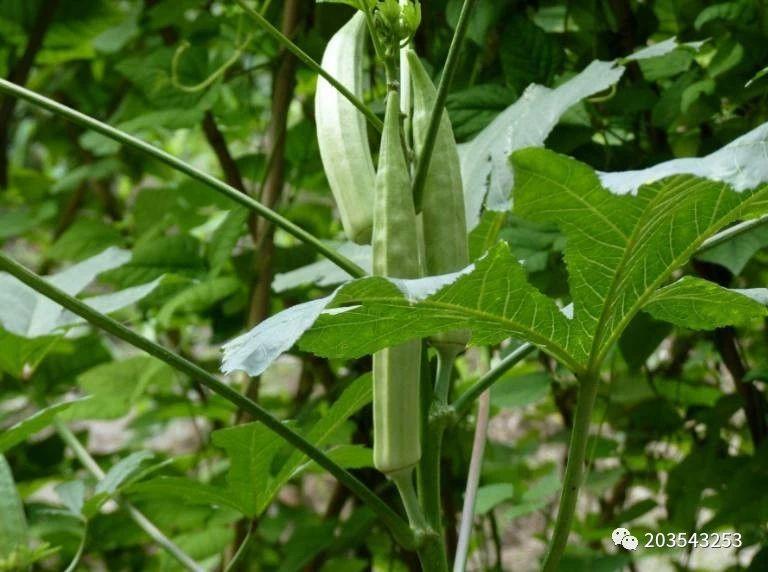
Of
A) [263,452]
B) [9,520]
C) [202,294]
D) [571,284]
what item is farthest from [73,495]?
[571,284]

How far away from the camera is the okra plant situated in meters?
0.67

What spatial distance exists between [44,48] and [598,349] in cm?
152

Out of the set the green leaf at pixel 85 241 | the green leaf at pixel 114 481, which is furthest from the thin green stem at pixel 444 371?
the green leaf at pixel 85 241

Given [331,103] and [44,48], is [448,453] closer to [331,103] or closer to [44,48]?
[331,103]

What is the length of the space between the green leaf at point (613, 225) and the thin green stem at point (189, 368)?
0.60ft

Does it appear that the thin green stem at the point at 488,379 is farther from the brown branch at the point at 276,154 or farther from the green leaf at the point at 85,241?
the green leaf at the point at 85,241

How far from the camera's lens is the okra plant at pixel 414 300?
67 centimetres

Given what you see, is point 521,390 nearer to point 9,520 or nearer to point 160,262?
point 160,262

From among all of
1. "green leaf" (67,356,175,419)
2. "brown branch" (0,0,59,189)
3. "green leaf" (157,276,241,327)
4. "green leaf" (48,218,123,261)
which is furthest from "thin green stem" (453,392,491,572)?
"brown branch" (0,0,59,189)

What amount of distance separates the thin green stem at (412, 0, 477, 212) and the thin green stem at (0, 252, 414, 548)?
0.64 feet

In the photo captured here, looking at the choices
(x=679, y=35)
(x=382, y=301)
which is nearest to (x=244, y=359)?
(x=382, y=301)

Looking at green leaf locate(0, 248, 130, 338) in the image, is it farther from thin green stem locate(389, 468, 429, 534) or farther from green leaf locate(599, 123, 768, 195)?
green leaf locate(599, 123, 768, 195)

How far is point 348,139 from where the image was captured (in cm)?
82

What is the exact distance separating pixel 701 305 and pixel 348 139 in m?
0.30
